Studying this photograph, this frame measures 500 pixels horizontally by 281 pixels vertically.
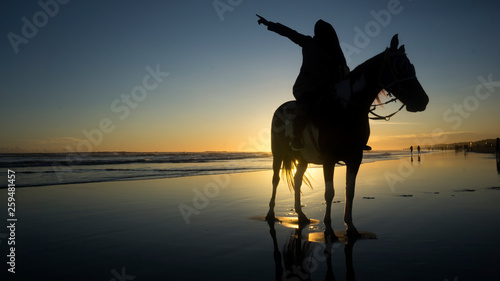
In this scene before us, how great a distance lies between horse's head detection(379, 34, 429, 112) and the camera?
4883 millimetres

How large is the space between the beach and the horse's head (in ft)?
6.38

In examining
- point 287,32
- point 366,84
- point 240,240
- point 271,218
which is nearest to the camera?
point 240,240

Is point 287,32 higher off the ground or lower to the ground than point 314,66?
higher

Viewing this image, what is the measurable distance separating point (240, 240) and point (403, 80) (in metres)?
3.35

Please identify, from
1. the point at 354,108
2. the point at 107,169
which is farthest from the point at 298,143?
the point at 107,169

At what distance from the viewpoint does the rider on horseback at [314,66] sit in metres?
5.92

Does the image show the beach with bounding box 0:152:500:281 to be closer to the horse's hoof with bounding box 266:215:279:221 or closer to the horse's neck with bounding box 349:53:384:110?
the horse's hoof with bounding box 266:215:279:221

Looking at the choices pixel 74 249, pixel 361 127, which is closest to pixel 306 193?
pixel 361 127

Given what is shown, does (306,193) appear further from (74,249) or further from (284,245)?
(74,249)

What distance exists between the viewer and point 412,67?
4.91 metres

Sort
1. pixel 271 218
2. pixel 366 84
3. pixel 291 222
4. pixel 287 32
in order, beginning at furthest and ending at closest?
pixel 271 218 < pixel 291 222 < pixel 287 32 < pixel 366 84

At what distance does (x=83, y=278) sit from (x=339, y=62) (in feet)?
16.8

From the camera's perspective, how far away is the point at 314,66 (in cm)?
599

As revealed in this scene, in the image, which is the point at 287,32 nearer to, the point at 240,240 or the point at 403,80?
the point at 403,80
